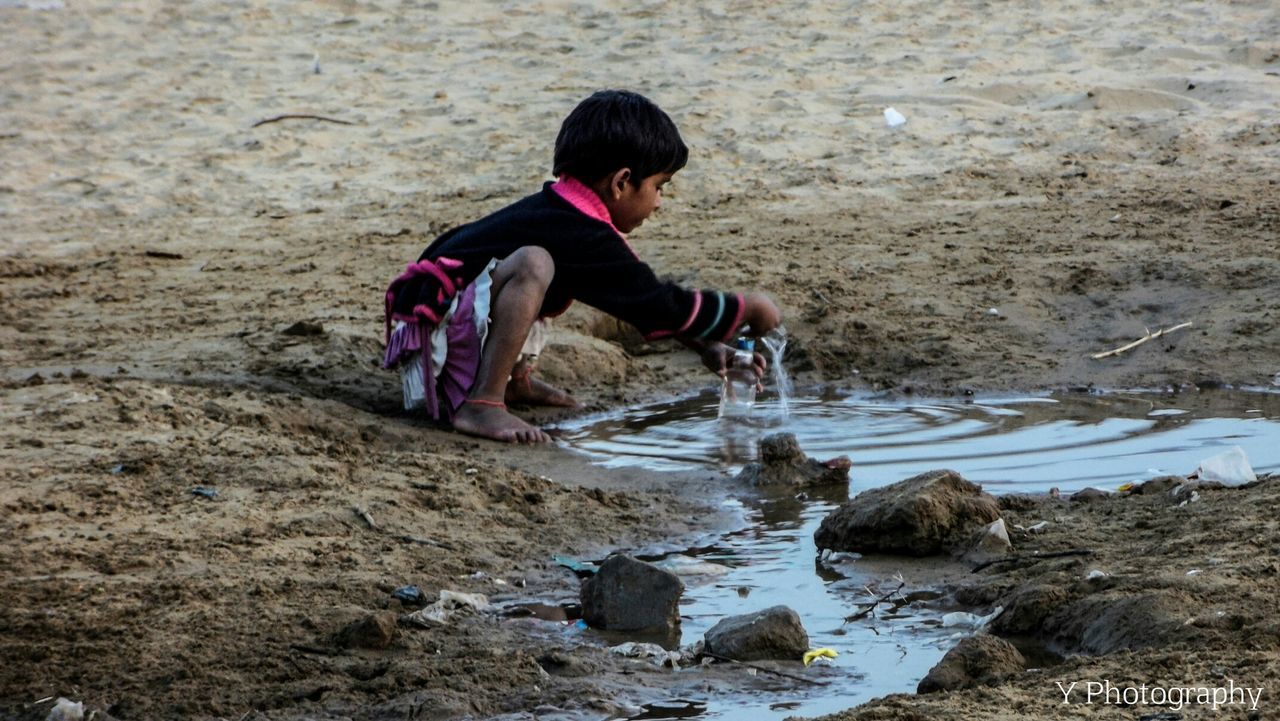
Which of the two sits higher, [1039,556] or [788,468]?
[1039,556]

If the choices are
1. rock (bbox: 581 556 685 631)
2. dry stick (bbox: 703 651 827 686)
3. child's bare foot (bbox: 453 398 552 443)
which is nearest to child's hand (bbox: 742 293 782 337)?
child's bare foot (bbox: 453 398 552 443)

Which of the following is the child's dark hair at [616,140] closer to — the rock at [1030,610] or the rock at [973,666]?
the rock at [1030,610]

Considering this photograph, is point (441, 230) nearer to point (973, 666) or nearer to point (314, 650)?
point (314, 650)

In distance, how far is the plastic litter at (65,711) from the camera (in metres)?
2.78

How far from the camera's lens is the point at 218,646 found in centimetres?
306

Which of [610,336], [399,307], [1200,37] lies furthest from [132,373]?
[1200,37]

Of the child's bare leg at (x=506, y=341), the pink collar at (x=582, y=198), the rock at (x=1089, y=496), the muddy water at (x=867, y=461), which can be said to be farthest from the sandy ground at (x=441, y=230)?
the pink collar at (x=582, y=198)

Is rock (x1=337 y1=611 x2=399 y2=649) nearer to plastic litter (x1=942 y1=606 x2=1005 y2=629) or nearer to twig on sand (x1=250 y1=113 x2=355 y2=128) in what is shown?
plastic litter (x1=942 y1=606 x2=1005 y2=629)

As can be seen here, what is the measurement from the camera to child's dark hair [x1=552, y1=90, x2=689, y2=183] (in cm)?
475

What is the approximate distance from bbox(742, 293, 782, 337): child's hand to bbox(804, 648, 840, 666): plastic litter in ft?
5.52

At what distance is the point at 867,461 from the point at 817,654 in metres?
1.67

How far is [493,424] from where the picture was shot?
4988 mm

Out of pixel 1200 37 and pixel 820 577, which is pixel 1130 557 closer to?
pixel 820 577

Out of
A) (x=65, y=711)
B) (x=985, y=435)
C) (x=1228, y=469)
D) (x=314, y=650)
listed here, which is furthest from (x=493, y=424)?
(x=65, y=711)
